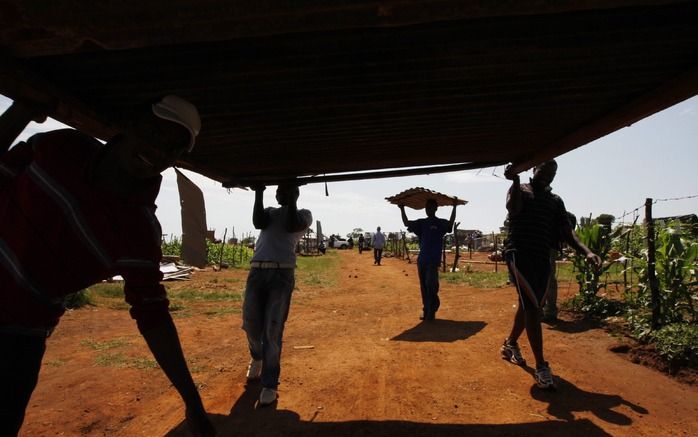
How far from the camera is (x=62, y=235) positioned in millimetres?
1579

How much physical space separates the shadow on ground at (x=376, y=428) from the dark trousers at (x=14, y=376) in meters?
1.81

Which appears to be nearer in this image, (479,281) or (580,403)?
(580,403)

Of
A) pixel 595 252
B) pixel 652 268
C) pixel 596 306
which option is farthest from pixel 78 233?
pixel 595 252

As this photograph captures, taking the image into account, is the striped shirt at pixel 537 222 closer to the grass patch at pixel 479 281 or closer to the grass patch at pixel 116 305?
the grass patch at pixel 479 281

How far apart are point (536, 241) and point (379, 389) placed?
6.90 feet

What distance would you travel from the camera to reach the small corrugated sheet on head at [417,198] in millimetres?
9851

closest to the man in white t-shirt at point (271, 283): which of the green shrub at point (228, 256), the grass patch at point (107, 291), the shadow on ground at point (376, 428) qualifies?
the shadow on ground at point (376, 428)

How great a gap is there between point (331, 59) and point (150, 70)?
40.8 inches

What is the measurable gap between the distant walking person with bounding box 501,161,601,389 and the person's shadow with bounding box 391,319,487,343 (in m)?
1.72

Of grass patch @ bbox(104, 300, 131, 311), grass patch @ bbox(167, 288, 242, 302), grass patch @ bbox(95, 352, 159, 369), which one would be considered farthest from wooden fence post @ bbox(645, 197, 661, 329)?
grass patch @ bbox(104, 300, 131, 311)

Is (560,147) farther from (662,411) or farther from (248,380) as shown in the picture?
(248,380)

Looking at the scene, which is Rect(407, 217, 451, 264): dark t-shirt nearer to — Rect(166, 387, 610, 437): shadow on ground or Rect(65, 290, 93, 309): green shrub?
Rect(166, 387, 610, 437): shadow on ground

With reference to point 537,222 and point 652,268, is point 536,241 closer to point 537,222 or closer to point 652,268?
point 537,222

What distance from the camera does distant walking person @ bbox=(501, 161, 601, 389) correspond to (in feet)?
12.8
